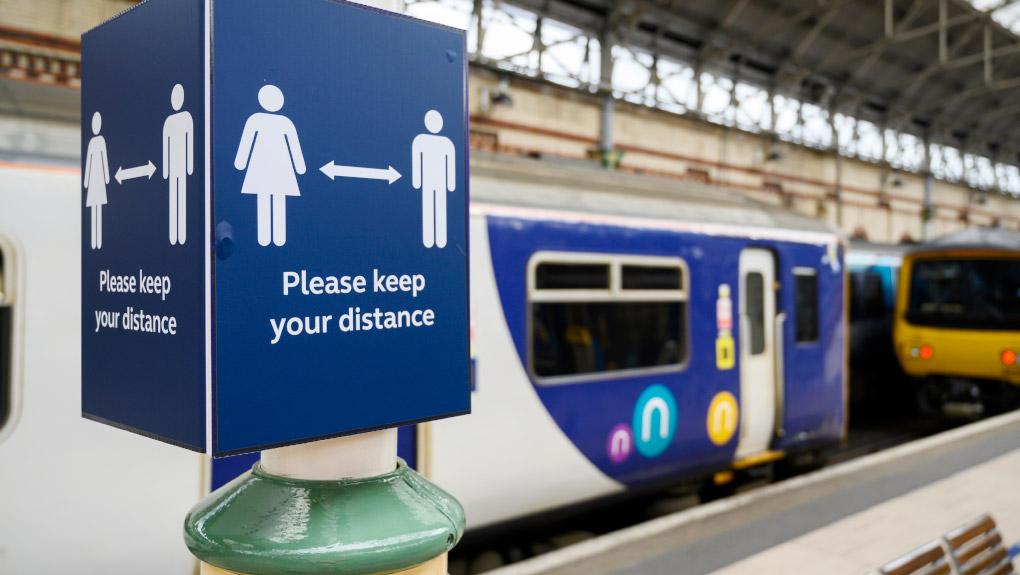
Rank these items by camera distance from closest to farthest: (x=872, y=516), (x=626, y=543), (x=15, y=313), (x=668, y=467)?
(x=15, y=313) < (x=626, y=543) < (x=872, y=516) < (x=668, y=467)

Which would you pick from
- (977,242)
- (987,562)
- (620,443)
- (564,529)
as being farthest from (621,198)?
(977,242)

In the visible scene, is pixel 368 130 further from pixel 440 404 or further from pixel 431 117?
pixel 440 404

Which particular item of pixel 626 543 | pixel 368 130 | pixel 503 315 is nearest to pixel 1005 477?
pixel 626 543

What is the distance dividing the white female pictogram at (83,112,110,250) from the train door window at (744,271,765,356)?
5.19 m

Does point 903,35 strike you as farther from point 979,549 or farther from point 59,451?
point 59,451

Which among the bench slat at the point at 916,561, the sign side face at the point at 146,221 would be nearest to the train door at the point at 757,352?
the bench slat at the point at 916,561

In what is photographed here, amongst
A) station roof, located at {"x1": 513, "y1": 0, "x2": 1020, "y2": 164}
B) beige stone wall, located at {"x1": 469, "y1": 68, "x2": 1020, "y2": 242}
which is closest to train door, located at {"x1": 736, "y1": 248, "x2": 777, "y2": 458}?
beige stone wall, located at {"x1": 469, "y1": 68, "x2": 1020, "y2": 242}

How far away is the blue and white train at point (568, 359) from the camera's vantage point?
3154mm

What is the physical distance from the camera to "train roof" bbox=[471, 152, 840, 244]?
4707mm

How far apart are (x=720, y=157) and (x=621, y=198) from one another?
36.1 feet

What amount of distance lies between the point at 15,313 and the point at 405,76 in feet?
7.81

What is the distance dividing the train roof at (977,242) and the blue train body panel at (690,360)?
427 cm

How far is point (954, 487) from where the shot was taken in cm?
554

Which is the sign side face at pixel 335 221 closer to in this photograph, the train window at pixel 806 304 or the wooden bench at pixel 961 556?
the wooden bench at pixel 961 556
